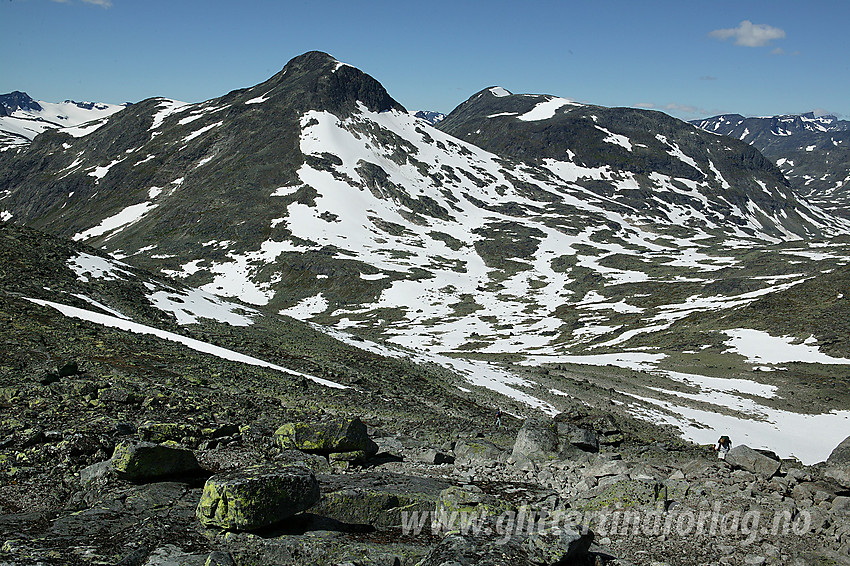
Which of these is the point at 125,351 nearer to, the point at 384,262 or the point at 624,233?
the point at 384,262

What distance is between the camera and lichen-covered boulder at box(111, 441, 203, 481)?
1140 cm

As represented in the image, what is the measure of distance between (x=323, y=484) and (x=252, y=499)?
3.38 m

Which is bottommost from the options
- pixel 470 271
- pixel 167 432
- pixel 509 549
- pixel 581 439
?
pixel 167 432

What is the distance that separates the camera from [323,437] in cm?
1498

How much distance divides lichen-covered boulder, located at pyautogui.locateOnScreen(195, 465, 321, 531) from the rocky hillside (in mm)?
33

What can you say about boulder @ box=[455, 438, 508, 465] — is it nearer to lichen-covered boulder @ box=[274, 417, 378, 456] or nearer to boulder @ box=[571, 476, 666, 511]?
lichen-covered boulder @ box=[274, 417, 378, 456]

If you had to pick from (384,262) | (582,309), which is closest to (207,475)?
(582,309)

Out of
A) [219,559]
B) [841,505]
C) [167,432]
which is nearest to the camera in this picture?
[219,559]

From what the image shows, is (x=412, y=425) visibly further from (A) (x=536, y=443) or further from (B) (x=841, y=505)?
(B) (x=841, y=505)

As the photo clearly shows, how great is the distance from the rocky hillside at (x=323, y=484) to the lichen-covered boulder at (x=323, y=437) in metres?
0.05

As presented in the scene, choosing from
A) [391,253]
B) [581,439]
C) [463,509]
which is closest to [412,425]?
[581,439]

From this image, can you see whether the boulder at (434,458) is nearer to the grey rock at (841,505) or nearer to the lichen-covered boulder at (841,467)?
the grey rock at (841,505)

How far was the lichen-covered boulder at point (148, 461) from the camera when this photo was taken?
11.4m

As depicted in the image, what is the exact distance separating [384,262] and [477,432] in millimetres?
120820
